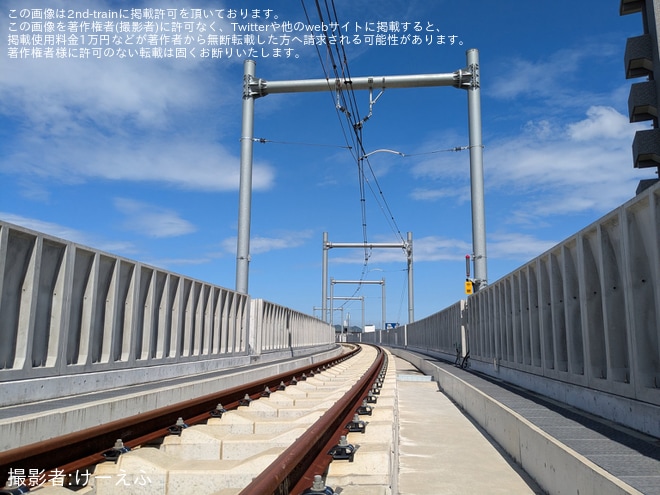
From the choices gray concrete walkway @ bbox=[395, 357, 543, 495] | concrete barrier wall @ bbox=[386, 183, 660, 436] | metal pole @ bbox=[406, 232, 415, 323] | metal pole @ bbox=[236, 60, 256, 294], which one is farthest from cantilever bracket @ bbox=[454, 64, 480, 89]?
metal pole @ bbox=[406, 232, 415, 323]

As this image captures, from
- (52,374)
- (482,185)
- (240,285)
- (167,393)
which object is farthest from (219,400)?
(482,185)

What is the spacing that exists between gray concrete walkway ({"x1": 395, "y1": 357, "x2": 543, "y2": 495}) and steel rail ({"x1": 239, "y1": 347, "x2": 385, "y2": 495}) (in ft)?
2.72

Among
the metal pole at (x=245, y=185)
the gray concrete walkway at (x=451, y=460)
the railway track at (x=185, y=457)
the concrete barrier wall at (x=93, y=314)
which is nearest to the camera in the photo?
the railway track at (x=185, y=457)

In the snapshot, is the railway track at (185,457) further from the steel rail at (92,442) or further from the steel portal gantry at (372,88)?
the steel portal gantry at (372,88)

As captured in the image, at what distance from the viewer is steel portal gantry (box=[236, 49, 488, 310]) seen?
1845cm

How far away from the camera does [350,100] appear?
54.9 ft

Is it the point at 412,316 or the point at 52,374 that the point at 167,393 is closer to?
the point at 52,374

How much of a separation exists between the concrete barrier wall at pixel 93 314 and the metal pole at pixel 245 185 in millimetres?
2627

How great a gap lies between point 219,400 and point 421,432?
3.05 meters

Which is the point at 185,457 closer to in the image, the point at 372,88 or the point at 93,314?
the point at 93,314

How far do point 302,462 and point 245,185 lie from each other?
605 inches

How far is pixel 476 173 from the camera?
1927 cm

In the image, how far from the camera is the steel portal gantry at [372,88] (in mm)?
18453

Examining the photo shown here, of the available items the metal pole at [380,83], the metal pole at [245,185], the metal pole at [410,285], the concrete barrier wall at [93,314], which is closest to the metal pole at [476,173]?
the metal pole at [380,83]
